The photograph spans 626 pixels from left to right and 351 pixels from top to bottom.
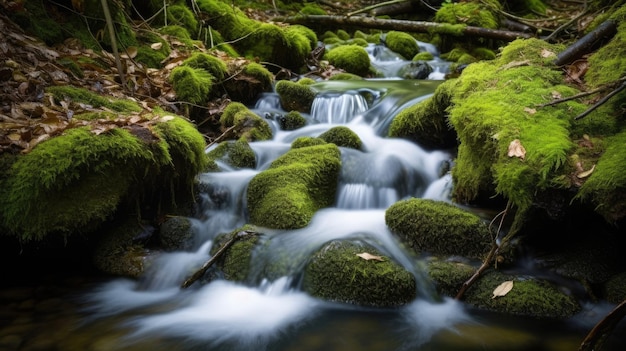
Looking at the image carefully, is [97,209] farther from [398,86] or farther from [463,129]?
[398,86]

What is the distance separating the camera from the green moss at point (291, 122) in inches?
277

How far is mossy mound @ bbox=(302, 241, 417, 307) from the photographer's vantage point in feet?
11.1

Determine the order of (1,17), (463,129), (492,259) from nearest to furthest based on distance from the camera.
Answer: (492,259), (463,129), (1,17)

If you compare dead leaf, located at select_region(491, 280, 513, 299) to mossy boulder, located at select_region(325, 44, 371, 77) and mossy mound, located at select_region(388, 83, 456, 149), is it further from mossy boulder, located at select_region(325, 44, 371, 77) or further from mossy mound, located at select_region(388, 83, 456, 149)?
mossy boulder, located at select_region(325, 44, 371, 77)

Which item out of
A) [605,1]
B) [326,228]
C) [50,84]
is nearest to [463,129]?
[326,228]

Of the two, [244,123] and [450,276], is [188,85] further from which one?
[450,276]

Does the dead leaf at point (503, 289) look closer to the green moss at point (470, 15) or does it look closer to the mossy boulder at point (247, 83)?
the mossy boulder at point (247, 83)

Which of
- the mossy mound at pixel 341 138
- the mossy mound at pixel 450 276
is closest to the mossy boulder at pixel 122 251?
the mossy mound at pixel 450 276

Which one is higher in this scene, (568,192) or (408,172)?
(568,192)

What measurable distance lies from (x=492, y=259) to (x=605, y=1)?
4.17m

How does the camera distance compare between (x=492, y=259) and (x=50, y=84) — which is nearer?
(x=492, y=259)

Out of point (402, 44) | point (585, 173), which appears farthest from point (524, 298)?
point (402, 44)

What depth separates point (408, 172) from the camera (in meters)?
5.30

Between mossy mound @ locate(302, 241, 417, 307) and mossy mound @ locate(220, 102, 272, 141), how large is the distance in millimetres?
3130
